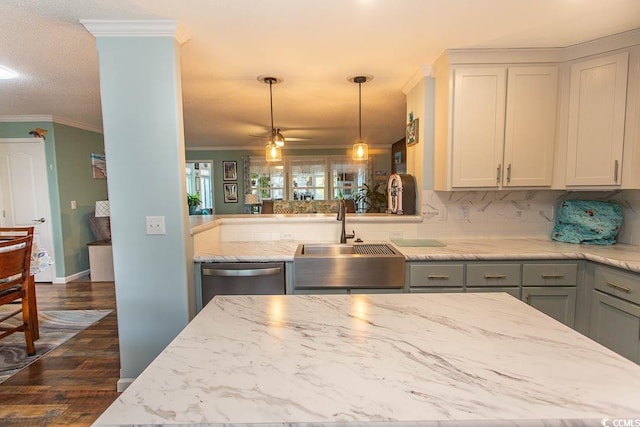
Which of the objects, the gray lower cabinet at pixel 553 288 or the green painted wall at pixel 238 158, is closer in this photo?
the gray lower cabinet at pixel 553 288

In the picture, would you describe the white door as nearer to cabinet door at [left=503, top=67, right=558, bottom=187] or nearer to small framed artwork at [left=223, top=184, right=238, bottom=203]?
small framed artwork at [left=223, top=184, right=238, bottom=203]

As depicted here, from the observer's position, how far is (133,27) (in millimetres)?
1817

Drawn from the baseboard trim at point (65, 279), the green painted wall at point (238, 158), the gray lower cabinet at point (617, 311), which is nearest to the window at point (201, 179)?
the green painted wall at point (238, 158)

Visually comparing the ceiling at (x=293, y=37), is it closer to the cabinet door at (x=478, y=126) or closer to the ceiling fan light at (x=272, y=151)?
the cabinet door at (x=478, y=126)

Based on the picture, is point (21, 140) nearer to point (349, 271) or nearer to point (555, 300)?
point (349, 271)

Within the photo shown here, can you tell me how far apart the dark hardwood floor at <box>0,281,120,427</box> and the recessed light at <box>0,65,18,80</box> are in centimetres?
230

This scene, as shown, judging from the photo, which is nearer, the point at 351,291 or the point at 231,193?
the point at 351,291

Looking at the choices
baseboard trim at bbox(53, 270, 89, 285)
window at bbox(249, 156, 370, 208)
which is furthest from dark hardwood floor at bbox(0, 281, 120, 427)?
window at bbox(249, 156, 370, 208)

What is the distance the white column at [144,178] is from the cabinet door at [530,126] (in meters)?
2.31

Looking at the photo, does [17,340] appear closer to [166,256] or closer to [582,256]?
[166,256]

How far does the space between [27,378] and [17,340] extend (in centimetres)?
84

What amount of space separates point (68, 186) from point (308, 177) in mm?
4490

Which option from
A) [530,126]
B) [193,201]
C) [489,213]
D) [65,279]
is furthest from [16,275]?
[193,201]

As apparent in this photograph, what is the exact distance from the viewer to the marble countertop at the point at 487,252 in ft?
6.64
